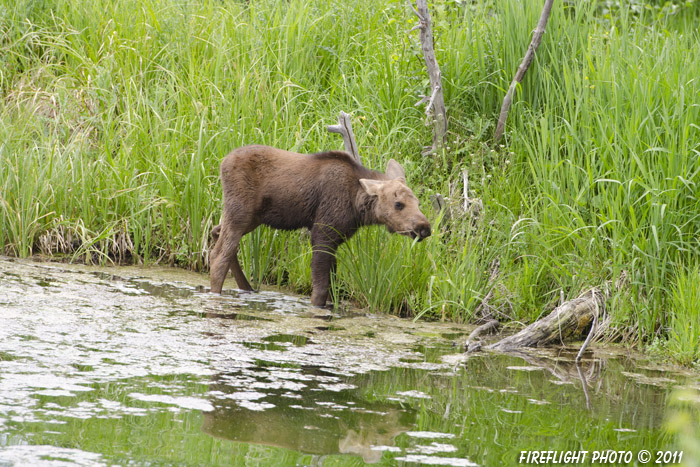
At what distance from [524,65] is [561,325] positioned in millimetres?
2983

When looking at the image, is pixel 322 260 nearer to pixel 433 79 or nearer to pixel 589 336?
pixel 433 79

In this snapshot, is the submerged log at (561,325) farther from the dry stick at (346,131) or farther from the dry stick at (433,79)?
the dry stick at (433,79)

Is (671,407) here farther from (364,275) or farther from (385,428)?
(364,275)

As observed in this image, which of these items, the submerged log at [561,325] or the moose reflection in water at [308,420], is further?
the submerged log at [561,325]

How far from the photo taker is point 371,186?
6.95 m

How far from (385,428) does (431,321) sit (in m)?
3.04

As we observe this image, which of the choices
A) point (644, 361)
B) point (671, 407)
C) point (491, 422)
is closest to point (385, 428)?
point (491, 422)

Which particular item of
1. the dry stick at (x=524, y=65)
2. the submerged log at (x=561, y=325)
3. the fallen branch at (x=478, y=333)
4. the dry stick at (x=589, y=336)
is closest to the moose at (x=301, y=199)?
the fallen branch at (x=478, y=333)

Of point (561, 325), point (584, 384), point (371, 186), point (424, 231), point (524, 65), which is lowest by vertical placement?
point (584, 384)

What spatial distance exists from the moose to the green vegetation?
0.29 metres

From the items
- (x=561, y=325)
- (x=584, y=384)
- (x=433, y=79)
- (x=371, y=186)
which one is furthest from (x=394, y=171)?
(x=584, y=384)

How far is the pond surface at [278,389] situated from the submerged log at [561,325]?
0.56ft

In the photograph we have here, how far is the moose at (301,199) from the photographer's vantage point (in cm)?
716

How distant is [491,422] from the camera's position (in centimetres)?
414
